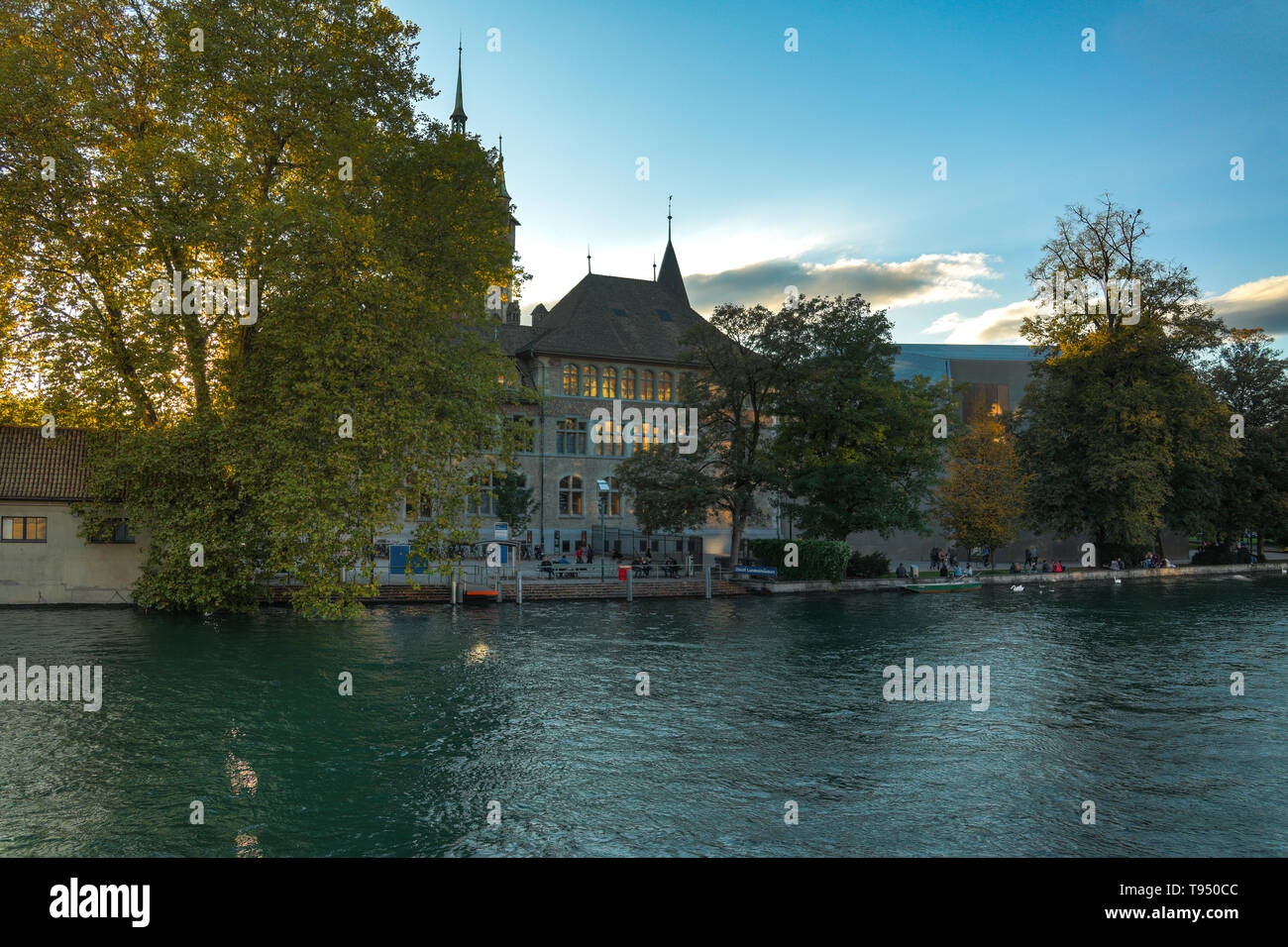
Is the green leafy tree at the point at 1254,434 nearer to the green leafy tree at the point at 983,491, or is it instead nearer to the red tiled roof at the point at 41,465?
the green leafy tree at the point at 983,491

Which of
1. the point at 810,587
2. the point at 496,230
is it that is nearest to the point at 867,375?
the point at 810,587

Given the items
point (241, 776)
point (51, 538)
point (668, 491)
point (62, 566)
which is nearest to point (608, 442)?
point (668, 491)

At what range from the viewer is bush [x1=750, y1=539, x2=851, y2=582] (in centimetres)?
4034

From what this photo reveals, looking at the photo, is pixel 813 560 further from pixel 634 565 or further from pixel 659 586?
pixel 634 565

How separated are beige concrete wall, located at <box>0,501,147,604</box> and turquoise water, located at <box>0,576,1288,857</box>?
2581 millimetres

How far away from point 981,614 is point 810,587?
906 centimetres

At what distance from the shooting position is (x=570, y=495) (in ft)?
181

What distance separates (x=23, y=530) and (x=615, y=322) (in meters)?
38.5

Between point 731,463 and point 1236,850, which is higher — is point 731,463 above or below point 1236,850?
above

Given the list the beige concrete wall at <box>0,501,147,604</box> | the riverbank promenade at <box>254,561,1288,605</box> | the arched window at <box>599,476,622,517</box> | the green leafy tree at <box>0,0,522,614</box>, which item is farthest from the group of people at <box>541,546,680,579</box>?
the beige concrete wall at <box>0,501,147,604</box>

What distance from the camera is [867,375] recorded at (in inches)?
1599

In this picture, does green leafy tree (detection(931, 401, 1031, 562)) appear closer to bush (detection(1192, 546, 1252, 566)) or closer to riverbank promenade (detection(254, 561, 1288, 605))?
riverbank promenade (detection(254, 561, 1288, 605))
